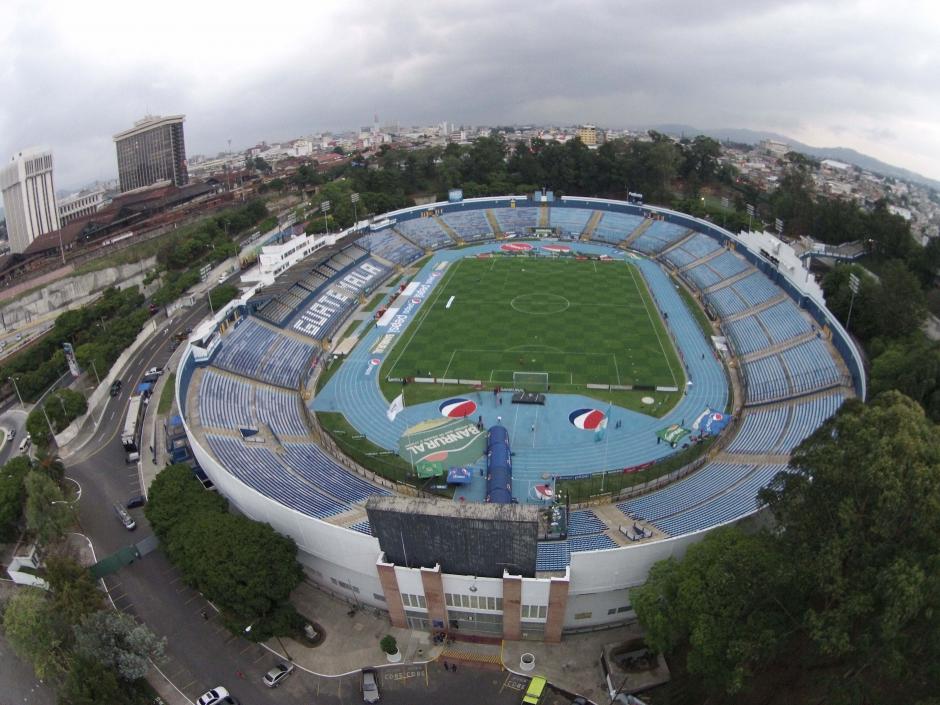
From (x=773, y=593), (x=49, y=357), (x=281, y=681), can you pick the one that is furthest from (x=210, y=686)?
(x=49, y=357)

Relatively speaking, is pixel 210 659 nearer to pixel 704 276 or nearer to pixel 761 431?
pixel 761 431

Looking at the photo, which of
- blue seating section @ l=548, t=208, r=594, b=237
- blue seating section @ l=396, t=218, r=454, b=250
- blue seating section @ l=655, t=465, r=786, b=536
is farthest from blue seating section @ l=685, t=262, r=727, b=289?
blue seating section @ l=655, t=465, r=786, b=536

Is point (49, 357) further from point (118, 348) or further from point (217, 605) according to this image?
point (217, 605)

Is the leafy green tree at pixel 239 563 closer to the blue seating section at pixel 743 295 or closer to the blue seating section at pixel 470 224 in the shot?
the blue seating section at pixel 743 295

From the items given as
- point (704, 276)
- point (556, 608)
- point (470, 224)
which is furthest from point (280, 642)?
point (470, 224)

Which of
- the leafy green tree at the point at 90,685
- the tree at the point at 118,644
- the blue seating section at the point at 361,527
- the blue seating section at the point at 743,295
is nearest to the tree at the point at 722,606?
the blue seating section at the point at 361,527
